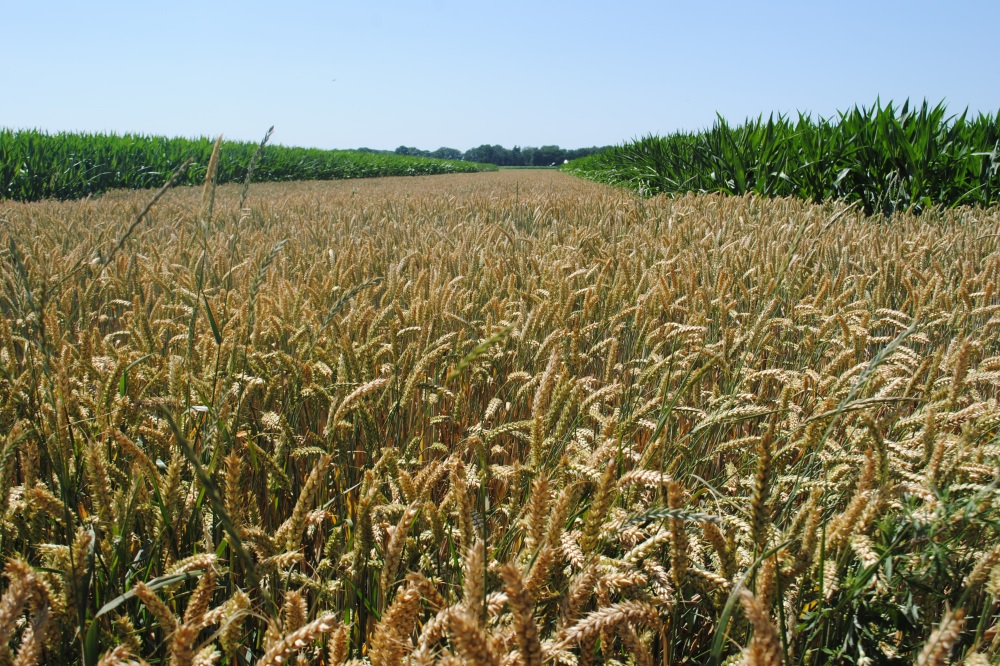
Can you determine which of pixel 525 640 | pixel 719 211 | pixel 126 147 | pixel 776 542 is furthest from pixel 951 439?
pixel 126 147

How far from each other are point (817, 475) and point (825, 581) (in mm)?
534

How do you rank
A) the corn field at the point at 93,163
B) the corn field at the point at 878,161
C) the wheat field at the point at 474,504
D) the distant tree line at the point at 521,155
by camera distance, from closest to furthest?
the wheat field at the point at 474,504, the corn field at the point at 878,161, the corn field at the point at 93,163, the distant tree line at the point at 521,155

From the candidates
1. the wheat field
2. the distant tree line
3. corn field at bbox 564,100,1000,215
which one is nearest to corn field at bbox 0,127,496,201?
corn field at bbox 564,100,1000,215

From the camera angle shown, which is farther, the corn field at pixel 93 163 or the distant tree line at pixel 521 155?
the distant tree line at pixel 521 155

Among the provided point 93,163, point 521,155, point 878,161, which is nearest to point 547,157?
point 521,155

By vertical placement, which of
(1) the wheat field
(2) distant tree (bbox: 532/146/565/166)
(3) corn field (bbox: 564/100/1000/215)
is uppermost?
(2) distant tree (bbox: 532/146/565/166)

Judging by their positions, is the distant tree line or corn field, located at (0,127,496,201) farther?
the distant tree line

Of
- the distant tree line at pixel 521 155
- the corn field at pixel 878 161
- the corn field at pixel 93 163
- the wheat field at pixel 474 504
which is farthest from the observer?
the distant tree line at pixel 521 155

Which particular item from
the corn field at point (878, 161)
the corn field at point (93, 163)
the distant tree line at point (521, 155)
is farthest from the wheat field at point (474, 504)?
the distant tree line at point (521, 155)

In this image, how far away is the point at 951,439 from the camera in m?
1.40

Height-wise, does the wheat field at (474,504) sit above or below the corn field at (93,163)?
below

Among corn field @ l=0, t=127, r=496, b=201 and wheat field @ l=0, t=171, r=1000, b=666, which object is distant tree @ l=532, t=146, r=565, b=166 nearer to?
corn field @ l=0, t=127, r=496, b=201

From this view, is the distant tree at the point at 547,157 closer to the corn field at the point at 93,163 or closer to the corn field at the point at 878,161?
the corn field at the point at 93,163

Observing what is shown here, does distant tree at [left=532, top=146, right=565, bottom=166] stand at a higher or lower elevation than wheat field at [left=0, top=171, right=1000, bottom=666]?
higher
